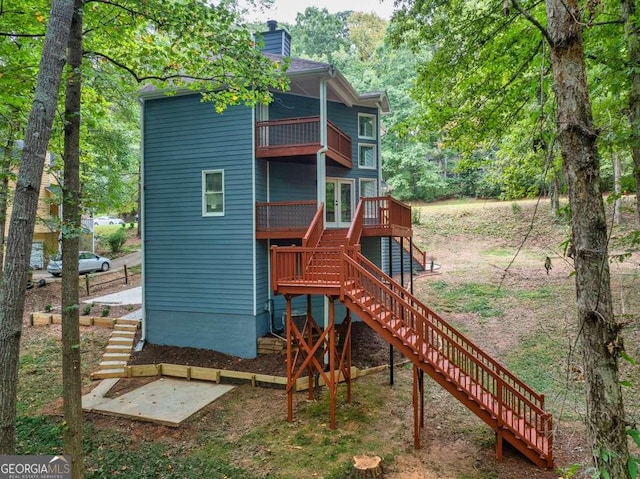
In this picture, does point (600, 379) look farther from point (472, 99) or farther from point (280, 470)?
point (472, 99)

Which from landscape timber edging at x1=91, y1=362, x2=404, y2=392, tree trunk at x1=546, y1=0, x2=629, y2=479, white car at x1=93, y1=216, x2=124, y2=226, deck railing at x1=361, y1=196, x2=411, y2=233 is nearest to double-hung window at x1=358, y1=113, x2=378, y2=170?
deck railing at x1=361, y1=196, x2=411, y2=233

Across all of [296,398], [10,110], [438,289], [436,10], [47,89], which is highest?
[436,10]

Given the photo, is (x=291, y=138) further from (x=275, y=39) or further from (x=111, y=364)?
(x=111, y=364)

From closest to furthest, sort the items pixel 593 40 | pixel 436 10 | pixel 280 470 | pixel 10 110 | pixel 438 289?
pixel 280 470
pixel 593 40
pixel 436 10
pixel 10 110
pixel 438 289

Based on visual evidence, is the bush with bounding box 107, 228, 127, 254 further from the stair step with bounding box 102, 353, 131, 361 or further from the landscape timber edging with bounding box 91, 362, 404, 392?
the landscape timber edging with bounding box 91, 362, 404, 392

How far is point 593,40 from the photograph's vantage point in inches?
245

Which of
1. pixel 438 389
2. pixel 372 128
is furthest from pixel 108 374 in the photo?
pixel 372 128

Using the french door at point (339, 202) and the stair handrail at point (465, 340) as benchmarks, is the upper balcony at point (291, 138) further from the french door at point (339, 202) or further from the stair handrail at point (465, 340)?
the stair handrail at point (465, 340)

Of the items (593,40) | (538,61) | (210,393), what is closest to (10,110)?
(210,393)

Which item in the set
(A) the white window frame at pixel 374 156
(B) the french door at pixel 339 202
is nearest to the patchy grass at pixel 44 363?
(B) the french door at pixel 339 202

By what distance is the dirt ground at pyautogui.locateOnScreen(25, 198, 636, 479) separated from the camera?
5.75 metres

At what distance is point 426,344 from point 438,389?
9.16 feet

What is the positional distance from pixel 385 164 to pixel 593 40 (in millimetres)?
24479

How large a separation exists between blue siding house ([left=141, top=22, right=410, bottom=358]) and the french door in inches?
37.6
